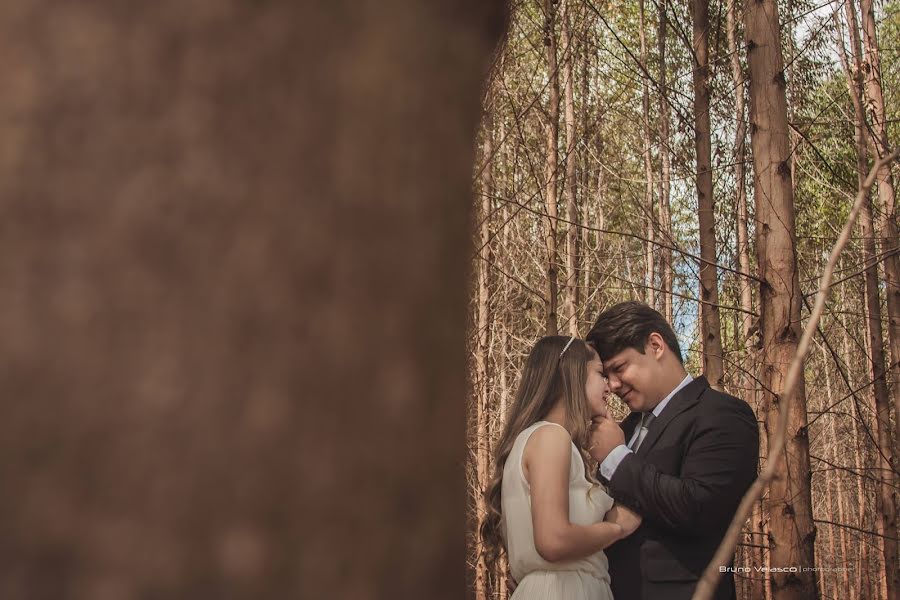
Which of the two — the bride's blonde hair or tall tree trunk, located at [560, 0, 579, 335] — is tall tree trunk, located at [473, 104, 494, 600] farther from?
the bride's blonde hair

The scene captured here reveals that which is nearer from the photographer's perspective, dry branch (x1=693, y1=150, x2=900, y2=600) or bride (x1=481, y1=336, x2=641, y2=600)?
dry branch (x1=693, y1=150, x2=900, y2=600)

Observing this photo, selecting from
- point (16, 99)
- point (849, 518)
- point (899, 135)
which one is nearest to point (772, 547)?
point (16, 99)

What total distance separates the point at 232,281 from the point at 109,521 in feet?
0.38

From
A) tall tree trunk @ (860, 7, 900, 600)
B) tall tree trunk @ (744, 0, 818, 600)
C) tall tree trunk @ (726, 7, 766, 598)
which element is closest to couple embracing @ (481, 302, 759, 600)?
tall tree trunk @ (744, 0, 818, 600)

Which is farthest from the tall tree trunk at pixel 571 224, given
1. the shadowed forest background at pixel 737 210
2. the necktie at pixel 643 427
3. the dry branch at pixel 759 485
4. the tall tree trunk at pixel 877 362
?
the dry branch at pixel 759 485

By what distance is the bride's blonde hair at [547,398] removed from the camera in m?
2.59

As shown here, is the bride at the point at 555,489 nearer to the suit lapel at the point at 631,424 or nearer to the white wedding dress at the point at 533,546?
the white wedding dress at the point at 533,546

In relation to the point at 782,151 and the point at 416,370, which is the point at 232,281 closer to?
the point at 416,370

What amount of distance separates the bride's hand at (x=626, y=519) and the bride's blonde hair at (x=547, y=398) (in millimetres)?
149

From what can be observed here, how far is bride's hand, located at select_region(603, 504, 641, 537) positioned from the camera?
2.44 m

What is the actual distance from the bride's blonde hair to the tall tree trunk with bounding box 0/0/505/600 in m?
2.15

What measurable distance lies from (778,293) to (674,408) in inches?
27.2

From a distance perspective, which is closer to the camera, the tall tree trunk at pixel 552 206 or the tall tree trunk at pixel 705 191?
the tall tree trunk at pixel 552 206

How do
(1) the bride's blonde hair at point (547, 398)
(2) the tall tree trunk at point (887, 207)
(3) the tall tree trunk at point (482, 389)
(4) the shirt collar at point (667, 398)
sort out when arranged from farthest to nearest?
(3) the tall tree trunk at point (482, 389), (2) the tall tree trunk at point (887, 207), (4) the shirt collar at point (667, 398), (1) the bride's blonde hair at point (547, 398)
